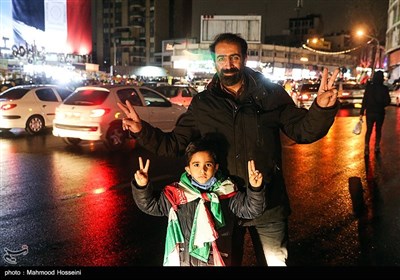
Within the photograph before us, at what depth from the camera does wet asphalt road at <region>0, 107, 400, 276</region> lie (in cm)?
436

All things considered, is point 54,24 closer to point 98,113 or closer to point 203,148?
point 98,113

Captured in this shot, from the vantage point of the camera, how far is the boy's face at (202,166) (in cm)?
269

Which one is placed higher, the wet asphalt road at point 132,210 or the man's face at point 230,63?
the man's face at point 230,63

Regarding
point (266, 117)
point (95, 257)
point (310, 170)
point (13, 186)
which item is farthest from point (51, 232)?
point (310, 170)

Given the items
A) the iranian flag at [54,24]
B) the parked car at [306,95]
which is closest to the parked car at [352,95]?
the parked car at [306,95]

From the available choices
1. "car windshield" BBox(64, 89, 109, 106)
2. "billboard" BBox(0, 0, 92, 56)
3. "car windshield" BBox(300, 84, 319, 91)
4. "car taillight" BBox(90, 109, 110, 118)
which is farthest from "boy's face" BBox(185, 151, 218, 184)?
"billboard" BBox(0, 0, 92, 56)

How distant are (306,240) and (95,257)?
2304 mm

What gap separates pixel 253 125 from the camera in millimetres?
2672

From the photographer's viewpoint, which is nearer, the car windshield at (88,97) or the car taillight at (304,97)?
the car windshield at (88,97)

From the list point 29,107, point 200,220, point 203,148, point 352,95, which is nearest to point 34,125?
point 29,107

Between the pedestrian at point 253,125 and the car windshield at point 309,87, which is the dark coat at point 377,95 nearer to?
the pedestrian at point 253,125

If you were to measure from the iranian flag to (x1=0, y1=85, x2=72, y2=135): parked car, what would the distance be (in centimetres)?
3185

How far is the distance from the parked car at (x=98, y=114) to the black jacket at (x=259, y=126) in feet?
27.6

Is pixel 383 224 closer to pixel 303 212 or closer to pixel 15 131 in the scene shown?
pixel 303 212
